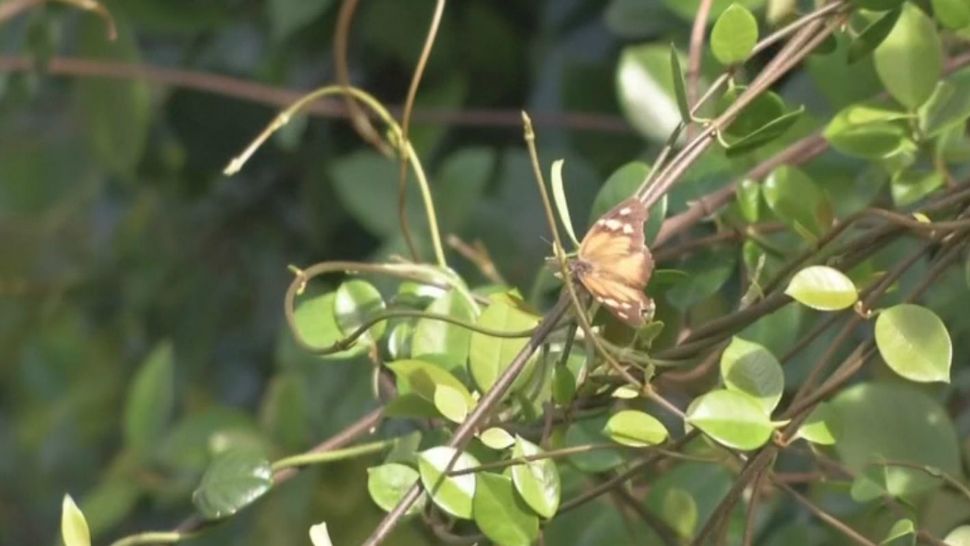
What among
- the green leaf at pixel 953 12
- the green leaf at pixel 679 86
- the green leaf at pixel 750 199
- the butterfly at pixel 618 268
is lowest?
the green leaf at pixel 750 199

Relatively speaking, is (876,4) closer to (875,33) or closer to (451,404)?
(875,33)

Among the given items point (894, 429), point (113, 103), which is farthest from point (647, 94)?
A: point (113, 103)

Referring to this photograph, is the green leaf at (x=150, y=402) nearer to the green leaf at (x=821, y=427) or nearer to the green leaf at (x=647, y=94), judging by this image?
the green leaf at (x=647, y=94)

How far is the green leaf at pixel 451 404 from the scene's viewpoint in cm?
37

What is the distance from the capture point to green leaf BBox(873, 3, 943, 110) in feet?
1.40

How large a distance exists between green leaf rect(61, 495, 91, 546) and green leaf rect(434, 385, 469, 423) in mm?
97

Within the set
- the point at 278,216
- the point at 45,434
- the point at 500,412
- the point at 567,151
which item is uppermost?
the point at 500,412

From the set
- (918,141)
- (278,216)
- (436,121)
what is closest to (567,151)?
(436,121)

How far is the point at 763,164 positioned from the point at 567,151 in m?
0.33

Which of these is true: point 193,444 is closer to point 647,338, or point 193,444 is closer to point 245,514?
point 245,514

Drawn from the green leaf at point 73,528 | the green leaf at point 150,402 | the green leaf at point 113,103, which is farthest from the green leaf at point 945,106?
the green leaf at point 113,103

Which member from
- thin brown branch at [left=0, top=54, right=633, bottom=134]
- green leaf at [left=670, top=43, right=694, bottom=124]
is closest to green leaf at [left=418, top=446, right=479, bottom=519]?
green leaf at [left=670, top=43, right=694, bottom=124]

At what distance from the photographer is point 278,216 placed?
3.17 ft

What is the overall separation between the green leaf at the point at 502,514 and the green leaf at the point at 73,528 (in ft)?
0.34
